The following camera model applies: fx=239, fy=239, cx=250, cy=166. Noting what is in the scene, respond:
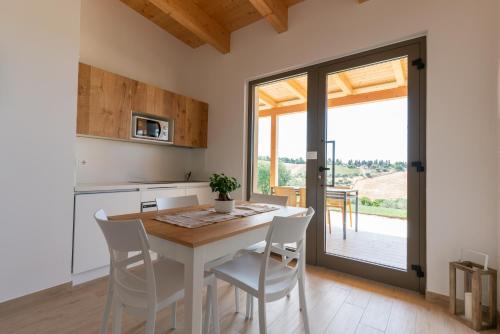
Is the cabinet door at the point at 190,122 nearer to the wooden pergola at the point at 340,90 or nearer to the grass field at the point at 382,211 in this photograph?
the wooden pergola at the point at 340,90

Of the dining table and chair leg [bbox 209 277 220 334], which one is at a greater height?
the dining table

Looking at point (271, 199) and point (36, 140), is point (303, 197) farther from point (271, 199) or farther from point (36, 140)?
point (36, 140)

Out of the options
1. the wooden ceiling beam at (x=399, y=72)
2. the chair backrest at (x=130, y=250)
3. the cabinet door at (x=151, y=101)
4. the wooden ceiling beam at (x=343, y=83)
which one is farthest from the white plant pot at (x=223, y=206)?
the wooden ceiling beam at (x=399, y=72)

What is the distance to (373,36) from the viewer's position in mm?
2314

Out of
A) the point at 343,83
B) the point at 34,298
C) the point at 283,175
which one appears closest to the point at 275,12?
the point at 343,83

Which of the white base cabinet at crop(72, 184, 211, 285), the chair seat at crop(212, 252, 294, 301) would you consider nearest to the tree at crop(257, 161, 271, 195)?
the white base cabinet at crop(72, 184, 211, 285)

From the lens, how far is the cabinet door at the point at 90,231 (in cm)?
210

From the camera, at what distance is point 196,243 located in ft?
3.23

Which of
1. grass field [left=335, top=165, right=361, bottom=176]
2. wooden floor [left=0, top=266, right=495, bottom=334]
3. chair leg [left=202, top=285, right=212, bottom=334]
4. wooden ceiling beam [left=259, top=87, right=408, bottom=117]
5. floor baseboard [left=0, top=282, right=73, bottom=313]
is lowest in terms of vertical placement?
wooden floor [left=0, top=266, right=495, bottom=334]

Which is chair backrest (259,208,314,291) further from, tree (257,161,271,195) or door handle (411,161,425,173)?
tree (257,161,271,195)

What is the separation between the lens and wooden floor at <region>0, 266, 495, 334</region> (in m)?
1.59

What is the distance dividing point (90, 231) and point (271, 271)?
1758mm

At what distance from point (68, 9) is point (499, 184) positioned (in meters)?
3.70

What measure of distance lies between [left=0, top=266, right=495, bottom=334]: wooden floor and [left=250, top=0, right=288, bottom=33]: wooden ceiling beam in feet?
9.38
